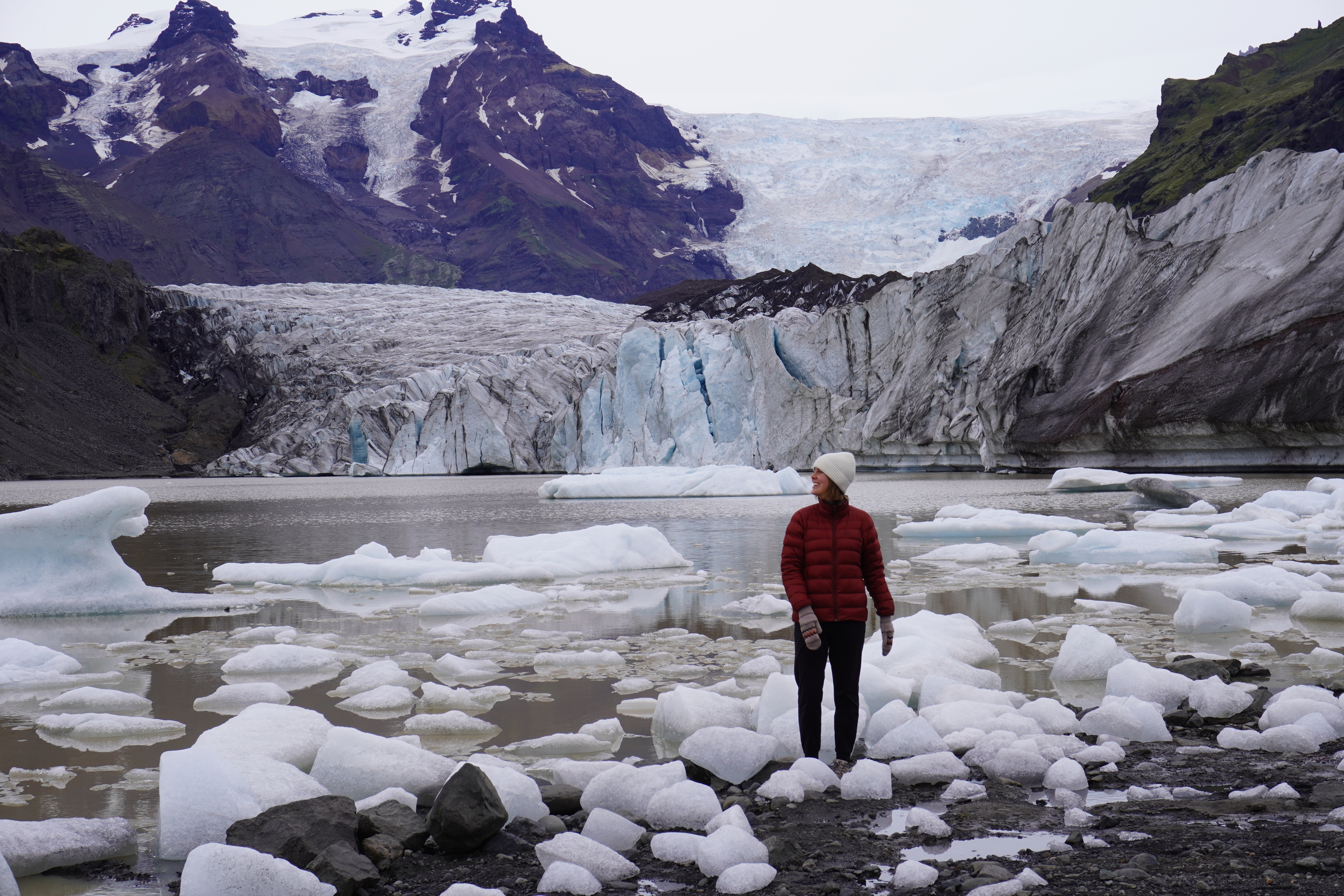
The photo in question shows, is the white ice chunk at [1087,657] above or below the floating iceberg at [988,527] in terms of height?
above

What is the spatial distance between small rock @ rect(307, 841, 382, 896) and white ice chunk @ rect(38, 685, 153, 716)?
2658mm

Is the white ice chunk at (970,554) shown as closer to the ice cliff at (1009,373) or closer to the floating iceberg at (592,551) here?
the floating iceberg at (592,551)

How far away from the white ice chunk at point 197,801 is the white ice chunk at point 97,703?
6.25 feet

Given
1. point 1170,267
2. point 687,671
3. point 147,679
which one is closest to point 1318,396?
point 1170,267

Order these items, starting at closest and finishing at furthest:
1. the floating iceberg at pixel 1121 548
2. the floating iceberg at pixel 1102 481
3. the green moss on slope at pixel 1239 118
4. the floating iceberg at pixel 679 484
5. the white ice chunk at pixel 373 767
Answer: the white ice chunk at pixel 373 767
the floating iceberg at pixel 1121 548
the floating iceberg at pixel 1102 481
the floating iceberg at pixel 679 484
the green moss on slope at pixel 1239 118

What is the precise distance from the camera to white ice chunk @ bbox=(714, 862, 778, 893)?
2.62 m

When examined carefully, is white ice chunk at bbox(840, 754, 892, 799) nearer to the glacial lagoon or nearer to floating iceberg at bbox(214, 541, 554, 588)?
the glacial lagoon

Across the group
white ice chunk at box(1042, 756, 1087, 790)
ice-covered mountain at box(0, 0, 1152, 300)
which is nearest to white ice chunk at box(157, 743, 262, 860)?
white ice chunk at box(1042, 756, 1087, 790)

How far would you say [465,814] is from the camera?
2.96 meters

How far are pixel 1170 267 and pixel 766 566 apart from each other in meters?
23.7

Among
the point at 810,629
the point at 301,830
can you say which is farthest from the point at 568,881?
the point at 810,629

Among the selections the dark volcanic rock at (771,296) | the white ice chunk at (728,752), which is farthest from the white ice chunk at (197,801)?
the dark volcanic rock at (771,296)

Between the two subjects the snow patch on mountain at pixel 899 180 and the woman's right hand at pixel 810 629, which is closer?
the woman's right hand at pixel 810 629

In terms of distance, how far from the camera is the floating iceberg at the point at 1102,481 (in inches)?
863
